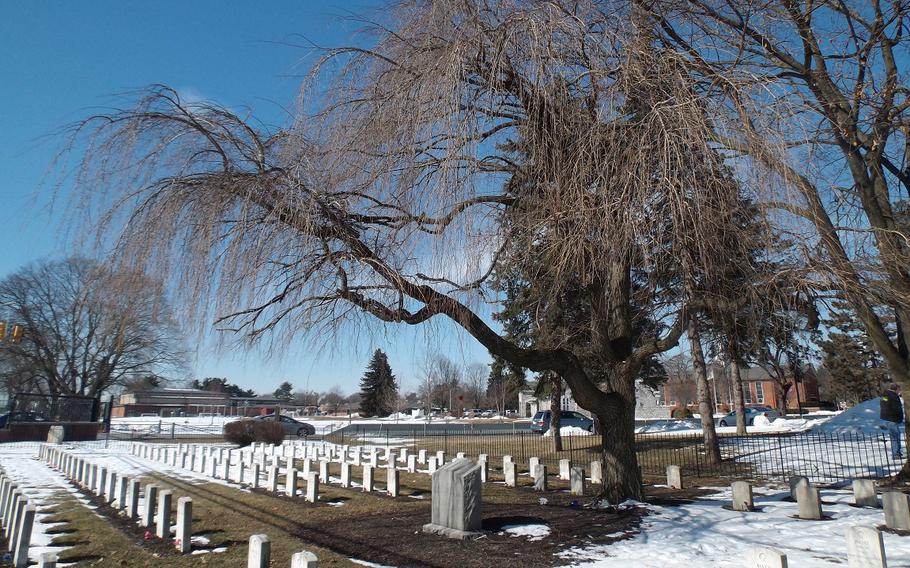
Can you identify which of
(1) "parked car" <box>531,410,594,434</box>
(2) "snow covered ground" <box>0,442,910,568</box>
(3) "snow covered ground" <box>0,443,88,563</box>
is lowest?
(1) "parked car" <box>531,410,594,434</box>

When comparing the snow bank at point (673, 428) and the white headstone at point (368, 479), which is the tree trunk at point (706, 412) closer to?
the white headstone at point (368, 479)

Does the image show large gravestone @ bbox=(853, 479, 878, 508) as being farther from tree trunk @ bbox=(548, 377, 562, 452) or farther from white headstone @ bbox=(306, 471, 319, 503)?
tree trunk @ bbox=(548, 377, 562, 452)

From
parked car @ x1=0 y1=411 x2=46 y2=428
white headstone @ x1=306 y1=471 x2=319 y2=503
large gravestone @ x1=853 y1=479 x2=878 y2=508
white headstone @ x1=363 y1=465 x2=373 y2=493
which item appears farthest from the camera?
parked car @ x1=0 y1=411 x2=46 y2=428

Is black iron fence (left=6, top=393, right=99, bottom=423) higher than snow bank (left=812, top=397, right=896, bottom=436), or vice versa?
black iron fence (left=6, top=393, right=99, bottom=423)

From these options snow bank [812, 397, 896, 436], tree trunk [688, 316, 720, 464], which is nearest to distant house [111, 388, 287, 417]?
snow bank [812, 397, 896, 436]

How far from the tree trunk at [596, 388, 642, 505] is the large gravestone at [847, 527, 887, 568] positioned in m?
4.13

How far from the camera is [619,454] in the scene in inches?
343

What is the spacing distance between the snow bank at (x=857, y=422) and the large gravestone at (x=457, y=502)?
19.3 meters

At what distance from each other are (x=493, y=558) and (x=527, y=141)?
5105mm

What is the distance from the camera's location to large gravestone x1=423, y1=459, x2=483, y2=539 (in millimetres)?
7074

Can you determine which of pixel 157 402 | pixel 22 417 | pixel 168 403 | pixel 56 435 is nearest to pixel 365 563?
pixel 56 435

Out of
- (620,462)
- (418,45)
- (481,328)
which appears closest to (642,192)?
(481,328)

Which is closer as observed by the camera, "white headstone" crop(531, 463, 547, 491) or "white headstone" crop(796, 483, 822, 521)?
"white headstone" crop(796, 483, 822, 521)

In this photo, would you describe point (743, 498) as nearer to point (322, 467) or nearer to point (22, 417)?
point (322, 467)
